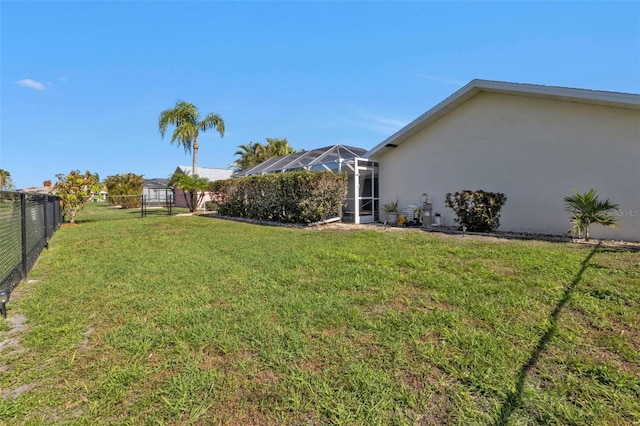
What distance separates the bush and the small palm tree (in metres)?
1.78

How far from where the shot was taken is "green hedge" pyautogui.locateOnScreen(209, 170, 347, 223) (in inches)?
474

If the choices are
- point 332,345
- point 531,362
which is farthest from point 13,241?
point 531,362

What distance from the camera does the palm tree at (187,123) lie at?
24.6 metres

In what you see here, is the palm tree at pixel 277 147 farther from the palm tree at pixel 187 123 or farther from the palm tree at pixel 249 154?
the palm tree at pixel 187 123

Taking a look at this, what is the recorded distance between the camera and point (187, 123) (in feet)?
80.5

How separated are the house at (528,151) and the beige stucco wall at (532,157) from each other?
0.02 metres

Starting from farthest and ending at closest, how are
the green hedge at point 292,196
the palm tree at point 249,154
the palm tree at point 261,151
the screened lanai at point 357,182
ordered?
the palm tree at point 249,154, the palm tree at point 261,151, the screened lanai at point 357,182, the green hedge at point 292,196

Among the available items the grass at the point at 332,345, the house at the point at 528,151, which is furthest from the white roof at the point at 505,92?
the grass at the point at 332,345

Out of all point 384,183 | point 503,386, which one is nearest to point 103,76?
point 384,183

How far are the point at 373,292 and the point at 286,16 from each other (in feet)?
36.4

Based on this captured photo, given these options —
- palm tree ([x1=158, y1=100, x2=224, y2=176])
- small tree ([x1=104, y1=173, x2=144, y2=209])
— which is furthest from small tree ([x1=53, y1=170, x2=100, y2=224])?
small tree ([x1=104, y1=173, x2=144, y2=209])

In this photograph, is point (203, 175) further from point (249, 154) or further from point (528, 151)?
point (528, 151)

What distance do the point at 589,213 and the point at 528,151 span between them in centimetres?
264

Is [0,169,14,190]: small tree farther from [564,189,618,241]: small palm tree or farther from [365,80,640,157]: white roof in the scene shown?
[564,189,618,241]: small palm tree
